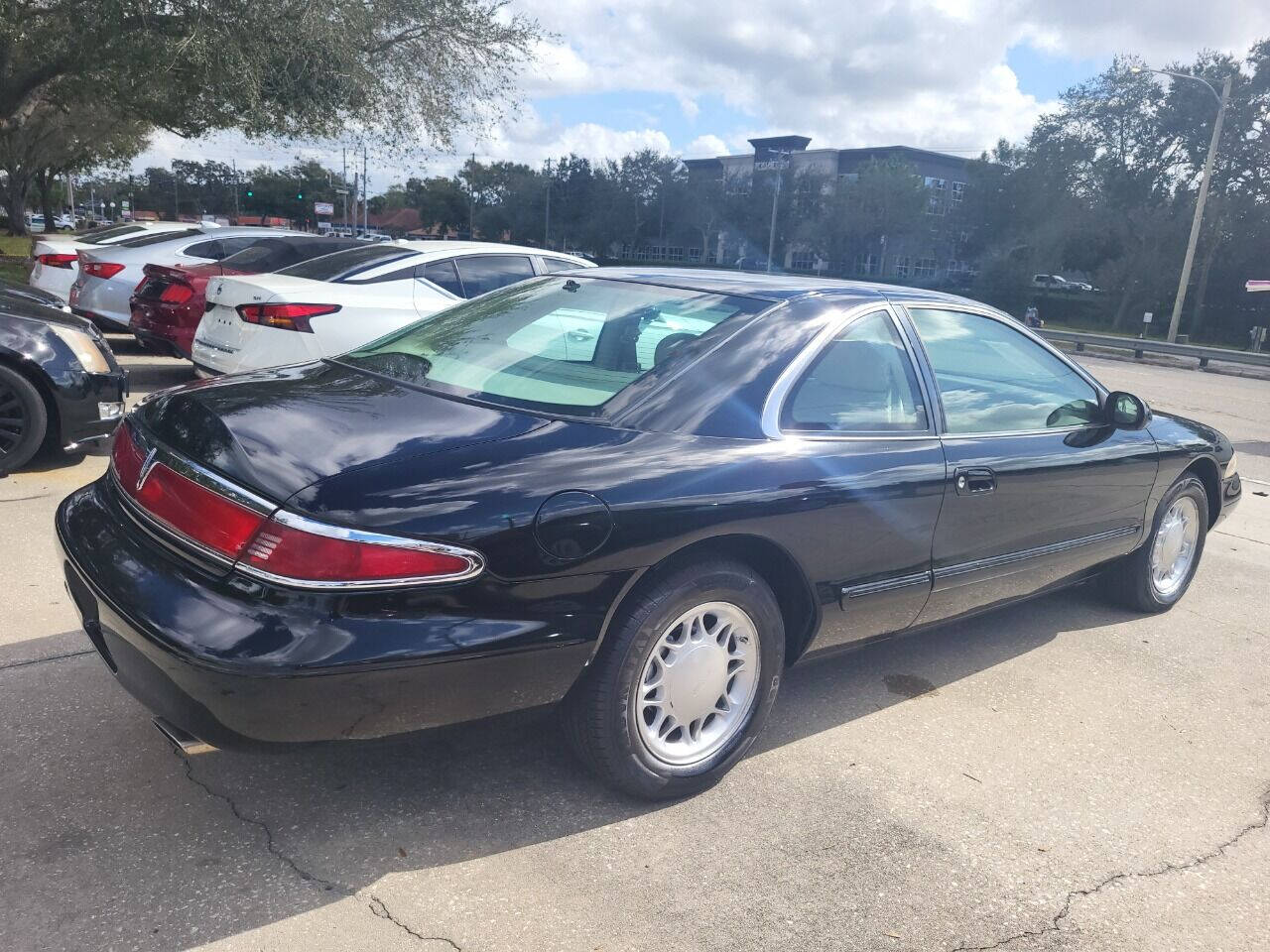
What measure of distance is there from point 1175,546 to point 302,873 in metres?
4.36

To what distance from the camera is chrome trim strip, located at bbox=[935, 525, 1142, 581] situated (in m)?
3.57

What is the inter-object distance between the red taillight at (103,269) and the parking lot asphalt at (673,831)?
23.3 feet

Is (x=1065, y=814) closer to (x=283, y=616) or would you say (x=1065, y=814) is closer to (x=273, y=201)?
(x=283, y=616)

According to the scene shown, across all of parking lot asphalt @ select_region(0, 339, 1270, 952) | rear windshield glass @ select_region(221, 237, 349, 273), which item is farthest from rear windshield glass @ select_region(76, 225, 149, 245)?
parking lot asphalt @ select_region(0, 339, 1270, 952)

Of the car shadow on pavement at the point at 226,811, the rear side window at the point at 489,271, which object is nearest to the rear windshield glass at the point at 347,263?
the rear side window at the point at 489,271

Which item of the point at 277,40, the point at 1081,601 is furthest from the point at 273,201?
the point at 1081,601

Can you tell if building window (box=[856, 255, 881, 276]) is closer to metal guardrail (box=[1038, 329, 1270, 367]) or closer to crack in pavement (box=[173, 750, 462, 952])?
metal guardrail (box=[1038, 329, 1270, 367])

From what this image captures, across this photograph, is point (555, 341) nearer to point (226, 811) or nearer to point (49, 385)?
point (226, 811)

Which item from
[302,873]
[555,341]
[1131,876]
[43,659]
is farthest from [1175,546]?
[43,659]

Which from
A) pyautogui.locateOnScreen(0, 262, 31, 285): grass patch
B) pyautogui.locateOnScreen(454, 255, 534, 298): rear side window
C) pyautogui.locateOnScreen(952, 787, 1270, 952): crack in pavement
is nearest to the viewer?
pyautogui.locateOnScreen(952, 787, 1270, 952): crack in pavement

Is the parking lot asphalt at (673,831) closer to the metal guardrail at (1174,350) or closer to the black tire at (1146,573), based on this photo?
the black tire at (1146,573)

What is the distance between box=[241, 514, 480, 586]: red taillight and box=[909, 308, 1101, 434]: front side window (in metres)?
2.13

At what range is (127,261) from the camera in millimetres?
10164

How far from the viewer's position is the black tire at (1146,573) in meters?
4.75
